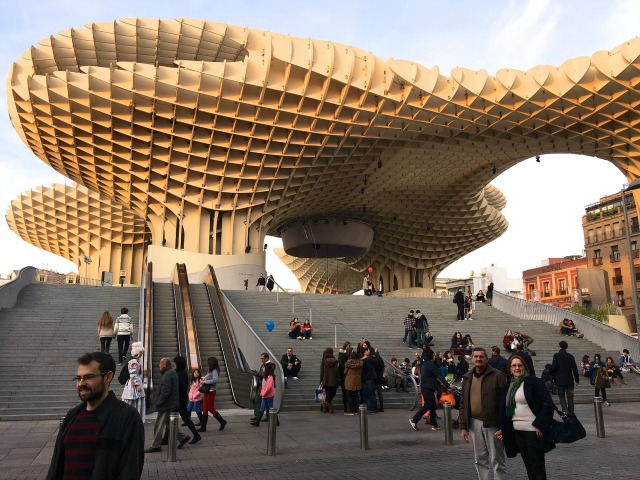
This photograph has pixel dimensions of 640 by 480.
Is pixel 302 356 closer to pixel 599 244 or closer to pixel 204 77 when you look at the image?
pixel 204 77

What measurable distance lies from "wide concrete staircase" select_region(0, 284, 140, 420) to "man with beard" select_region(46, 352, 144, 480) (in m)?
9.81

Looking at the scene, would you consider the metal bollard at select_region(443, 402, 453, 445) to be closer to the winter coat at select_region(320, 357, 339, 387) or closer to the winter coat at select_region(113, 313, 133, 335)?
the winter coat at select_region(320, 357, 339, 387)

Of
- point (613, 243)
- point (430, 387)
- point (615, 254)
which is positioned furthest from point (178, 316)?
point (613, 243)

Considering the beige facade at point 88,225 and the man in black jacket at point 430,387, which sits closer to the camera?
the man in black jacket at point 430,387

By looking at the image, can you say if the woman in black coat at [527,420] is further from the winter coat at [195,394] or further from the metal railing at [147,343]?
the metal railing at [147,343]

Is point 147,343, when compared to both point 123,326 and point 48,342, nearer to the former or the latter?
point 123,326

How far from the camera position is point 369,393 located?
12508 mm

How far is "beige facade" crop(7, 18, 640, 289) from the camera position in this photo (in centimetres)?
2631

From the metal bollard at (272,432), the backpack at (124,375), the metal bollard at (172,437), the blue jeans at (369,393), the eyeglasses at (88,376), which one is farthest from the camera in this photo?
the blue jeans at (369,393)

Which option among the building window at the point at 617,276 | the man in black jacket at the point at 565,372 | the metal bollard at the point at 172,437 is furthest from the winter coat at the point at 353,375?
the building window at the point at 617,276

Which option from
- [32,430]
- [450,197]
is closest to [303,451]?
[32,430]

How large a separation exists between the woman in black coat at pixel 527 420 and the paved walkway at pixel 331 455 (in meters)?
1.59

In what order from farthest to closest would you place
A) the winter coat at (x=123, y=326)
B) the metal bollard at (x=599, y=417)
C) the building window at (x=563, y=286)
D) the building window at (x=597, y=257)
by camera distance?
the building window at (x=563, y=286), the building window at (x=597, y=257), the winter coat at (x=123, y=326), the metal bollard at (x=599, y=417)

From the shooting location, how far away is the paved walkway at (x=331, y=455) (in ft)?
22.6
